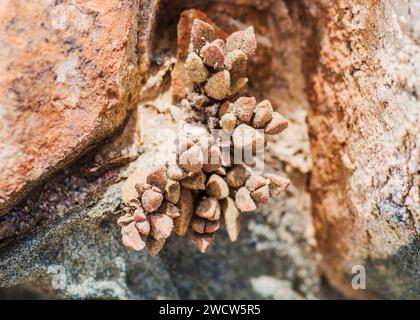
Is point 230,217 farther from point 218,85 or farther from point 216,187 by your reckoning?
point 218,85

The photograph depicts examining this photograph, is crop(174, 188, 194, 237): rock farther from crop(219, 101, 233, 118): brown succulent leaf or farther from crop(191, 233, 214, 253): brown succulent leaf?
crop(219, 101, 233, 118): brown succulent leaf

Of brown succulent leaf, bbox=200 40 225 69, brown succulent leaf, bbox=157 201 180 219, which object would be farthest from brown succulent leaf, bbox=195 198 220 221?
brown succulent leaf, bbox=200 40 225 69

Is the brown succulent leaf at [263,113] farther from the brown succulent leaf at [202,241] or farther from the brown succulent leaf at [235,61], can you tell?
the brown succulent leaf at [202,241]

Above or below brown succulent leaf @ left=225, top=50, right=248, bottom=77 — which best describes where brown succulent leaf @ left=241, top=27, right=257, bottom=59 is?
above

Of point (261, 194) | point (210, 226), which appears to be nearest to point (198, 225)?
point (210, 226)

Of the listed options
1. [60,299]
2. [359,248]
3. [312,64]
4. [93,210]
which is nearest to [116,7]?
[93,210]

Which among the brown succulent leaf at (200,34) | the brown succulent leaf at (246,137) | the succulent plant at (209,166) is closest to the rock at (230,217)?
the succulent plant at (209,166)
